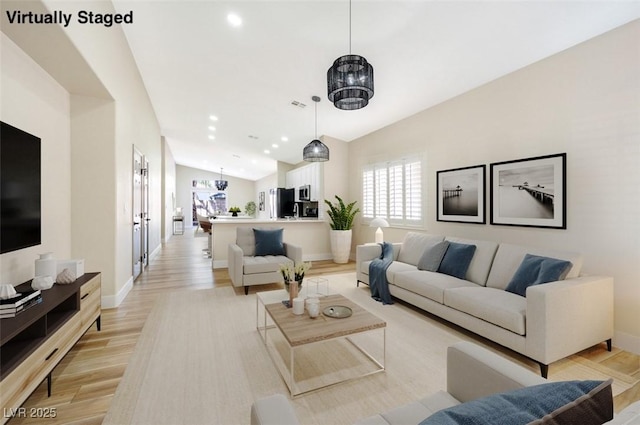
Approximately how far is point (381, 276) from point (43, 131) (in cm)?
409

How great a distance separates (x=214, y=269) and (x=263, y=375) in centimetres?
393

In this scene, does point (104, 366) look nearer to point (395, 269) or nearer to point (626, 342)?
point (395, 269)

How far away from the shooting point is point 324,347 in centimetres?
266

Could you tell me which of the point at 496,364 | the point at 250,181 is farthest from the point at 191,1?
the point at 250,181

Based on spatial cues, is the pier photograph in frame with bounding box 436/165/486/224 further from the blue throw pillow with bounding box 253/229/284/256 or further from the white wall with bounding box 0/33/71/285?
the white wall with bounding box 0/33/71/285

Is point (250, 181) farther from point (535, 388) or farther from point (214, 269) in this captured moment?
point (535, 388)

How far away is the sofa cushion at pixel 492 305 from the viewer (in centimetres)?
236

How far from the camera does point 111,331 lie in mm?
2969

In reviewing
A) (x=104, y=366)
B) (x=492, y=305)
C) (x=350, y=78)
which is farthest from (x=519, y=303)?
(x=104, y=366)

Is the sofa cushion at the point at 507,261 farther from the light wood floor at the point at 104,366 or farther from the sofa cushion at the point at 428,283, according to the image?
the light wood floor at the point at 104,366

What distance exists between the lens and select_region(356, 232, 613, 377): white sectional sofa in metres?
2.21

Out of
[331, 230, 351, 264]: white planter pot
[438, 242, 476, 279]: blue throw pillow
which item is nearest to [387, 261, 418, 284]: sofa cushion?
[438, 242, 476, 279]: blue throw pillow

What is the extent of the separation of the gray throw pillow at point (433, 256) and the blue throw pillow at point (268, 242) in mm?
2270

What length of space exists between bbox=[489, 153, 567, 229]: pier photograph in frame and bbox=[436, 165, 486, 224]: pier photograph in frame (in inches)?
6.2
